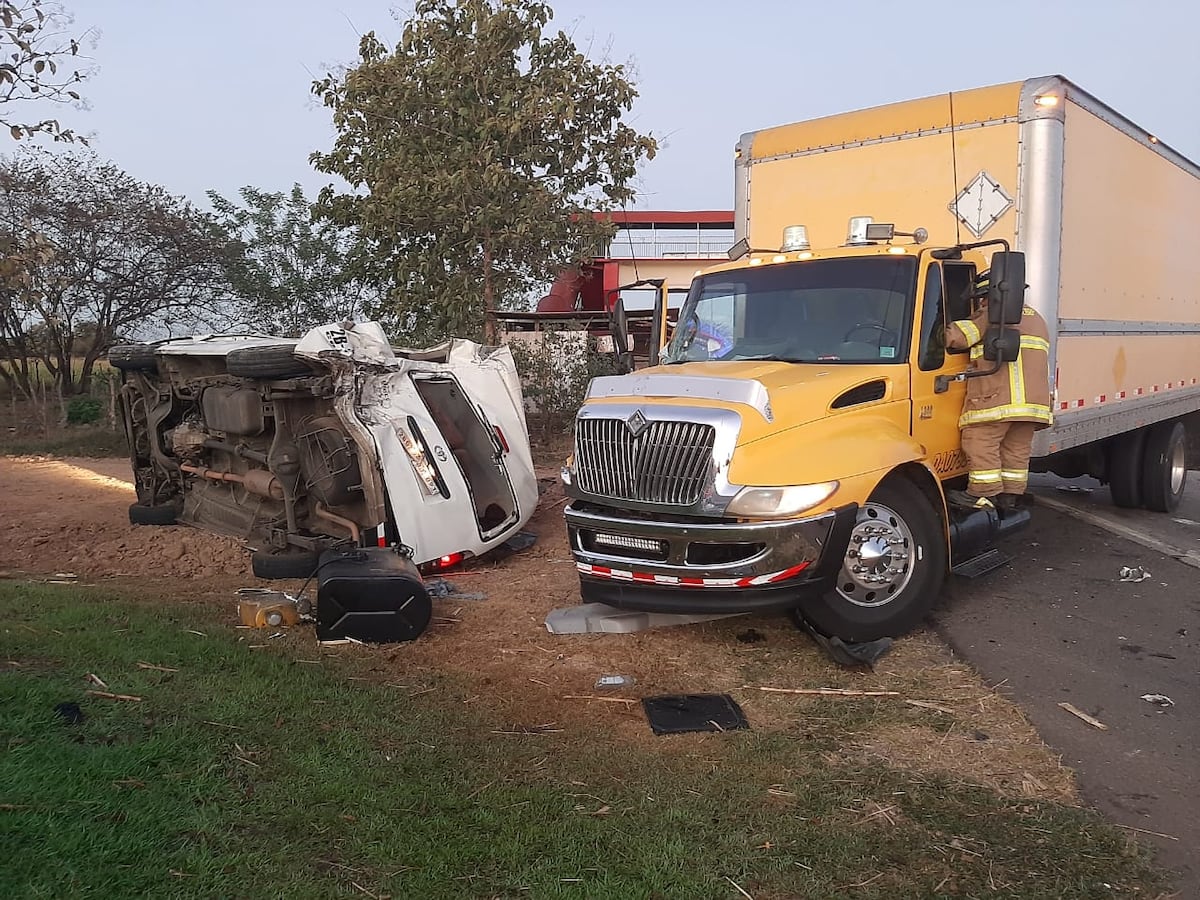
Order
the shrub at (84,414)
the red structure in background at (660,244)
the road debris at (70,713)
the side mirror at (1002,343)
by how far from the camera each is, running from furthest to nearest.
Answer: the red structure in background at (660,244) < the shrub at (84,414) < the side mirror at (1002,343) < the road debris at (70,713)

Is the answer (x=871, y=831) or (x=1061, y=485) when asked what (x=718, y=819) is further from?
(x=1061, y=485)

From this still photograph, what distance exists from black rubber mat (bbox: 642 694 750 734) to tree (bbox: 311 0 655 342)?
9093 millimetres


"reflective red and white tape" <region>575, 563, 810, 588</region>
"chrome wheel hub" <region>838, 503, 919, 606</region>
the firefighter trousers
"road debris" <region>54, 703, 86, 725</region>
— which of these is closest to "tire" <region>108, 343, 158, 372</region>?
"road debris" <region>54, 703, 86, 725</region>

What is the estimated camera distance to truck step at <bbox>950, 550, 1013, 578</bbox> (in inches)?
253

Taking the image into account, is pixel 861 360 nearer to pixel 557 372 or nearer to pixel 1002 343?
pixel 1002 343

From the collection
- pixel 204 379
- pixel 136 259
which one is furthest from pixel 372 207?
pixel 136 259

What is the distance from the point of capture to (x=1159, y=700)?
5020mm

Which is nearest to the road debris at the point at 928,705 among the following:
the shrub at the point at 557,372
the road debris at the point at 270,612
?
the road debris at the point at 270,612

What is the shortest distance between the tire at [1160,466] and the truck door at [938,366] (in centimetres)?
484

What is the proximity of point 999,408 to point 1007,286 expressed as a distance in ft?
2.91

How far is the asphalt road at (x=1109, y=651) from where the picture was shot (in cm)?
399

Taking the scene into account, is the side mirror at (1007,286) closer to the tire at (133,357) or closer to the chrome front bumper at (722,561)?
the chrome front bumper at (722,561)

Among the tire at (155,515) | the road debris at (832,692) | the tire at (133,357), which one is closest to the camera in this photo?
the road debris at (832,692)

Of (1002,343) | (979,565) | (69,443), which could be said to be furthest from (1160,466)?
(69,443)
